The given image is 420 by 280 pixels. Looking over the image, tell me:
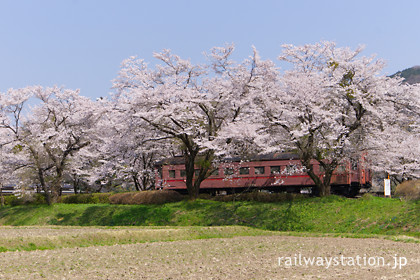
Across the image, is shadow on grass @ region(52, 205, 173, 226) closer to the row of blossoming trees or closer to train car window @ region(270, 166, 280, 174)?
the row of blossoming trees

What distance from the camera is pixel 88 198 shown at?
39.1m

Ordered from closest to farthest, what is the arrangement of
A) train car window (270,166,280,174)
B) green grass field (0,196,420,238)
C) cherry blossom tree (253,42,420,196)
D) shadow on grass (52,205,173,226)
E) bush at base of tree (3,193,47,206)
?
1. green grass field (0,196,420,238)
2. cherry blossom tree (253,42,420,196)
3. shadow on grass (52,205,173,226)
4. train car window (270,166,280,174)
5. bush at base of tree (3,193,47,206)

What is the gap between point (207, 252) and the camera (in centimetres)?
1562

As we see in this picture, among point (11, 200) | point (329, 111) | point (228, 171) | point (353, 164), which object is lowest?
point (11, 200)

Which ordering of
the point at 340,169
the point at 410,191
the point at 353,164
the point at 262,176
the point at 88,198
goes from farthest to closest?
1. the point at 88,198
2. the point at 262,176
3. the point at 340,169
4. the point at 353,164
5. the point at 410,191

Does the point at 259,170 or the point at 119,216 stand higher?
the point at 259,170

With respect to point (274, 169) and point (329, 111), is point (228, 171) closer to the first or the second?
point (274, 169)

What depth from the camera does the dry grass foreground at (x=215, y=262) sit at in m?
11.4

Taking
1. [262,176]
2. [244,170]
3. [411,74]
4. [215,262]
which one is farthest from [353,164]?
[411,74]

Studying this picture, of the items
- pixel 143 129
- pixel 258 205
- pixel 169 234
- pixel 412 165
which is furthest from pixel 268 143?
pixel 412 165

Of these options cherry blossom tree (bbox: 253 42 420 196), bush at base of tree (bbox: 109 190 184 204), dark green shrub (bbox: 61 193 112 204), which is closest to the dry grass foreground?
cherry blossom tree (bbox: 253 42 420 196)

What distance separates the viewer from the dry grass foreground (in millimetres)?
11367

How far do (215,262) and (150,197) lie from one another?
849 inches

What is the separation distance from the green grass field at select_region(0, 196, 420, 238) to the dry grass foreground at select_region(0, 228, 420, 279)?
22.0 ft
